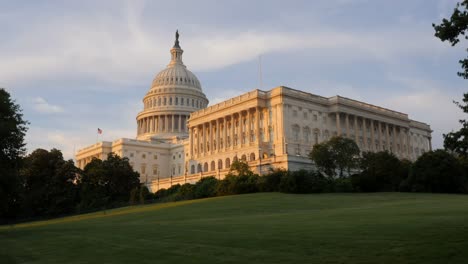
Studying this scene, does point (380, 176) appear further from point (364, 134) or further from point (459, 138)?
point (459, 138)

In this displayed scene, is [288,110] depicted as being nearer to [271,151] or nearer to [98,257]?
[271,151]

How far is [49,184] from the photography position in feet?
301

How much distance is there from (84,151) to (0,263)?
6046 inches

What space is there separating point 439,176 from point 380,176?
865 centimetres

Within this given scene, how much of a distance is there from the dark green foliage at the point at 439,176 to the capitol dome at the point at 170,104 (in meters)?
107

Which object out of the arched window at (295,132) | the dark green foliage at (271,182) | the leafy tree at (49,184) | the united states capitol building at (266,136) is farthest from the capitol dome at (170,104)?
the dark green foliage at (271,182)

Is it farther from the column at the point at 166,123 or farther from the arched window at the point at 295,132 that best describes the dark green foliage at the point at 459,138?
the column at the point at 166,123

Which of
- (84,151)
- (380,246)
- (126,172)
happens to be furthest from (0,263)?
(84,151)

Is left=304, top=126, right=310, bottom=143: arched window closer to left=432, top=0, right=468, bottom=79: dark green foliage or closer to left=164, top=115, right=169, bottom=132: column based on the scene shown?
left=164, top=115, right=169, bottom=132: column

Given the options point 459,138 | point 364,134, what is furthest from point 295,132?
point 459,138

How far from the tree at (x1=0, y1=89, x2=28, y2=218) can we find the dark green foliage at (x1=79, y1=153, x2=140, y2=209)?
48780 millimetres

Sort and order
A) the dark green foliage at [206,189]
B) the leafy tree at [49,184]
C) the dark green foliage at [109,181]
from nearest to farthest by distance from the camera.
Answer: the dark green foliage at [206,189], the leafy tree at [49,184], the dark green foliage at [109,181]

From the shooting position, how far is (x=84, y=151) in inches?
6540

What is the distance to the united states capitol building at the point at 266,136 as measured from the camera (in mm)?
105188
